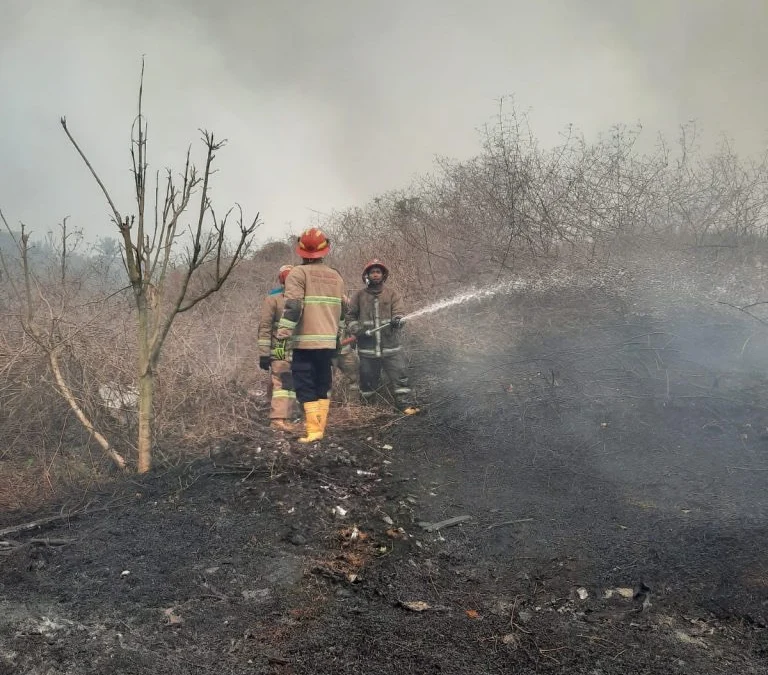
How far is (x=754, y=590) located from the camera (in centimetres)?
265

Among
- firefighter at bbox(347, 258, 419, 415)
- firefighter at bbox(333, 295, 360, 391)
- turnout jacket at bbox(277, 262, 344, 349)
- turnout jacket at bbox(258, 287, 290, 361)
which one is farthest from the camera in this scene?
firefighter at bbox(333, 295, 360, 391)

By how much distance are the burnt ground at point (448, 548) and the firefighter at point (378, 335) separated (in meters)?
0.69

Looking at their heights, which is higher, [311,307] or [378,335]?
[311,307]

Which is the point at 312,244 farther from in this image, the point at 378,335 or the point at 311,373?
the point at 378,335

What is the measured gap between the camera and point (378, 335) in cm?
Answer: 600

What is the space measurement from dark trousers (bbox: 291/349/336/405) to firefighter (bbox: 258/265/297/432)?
0.45 metres

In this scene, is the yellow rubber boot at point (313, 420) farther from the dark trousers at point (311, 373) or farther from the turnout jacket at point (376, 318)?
the turnout jacket at point (376, 318)

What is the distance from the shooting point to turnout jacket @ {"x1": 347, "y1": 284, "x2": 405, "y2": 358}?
5992 millimetres

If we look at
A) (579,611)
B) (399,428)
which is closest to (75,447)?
(399,428)

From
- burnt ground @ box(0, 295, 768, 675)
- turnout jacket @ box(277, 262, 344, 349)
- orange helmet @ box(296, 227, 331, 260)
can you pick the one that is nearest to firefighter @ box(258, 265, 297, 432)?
burnt ground @ box(0, 295, 768, 675)

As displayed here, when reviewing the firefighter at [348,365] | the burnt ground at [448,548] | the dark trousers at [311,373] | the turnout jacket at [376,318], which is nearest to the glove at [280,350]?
the dark trousers at [311,373]

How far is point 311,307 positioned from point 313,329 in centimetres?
21

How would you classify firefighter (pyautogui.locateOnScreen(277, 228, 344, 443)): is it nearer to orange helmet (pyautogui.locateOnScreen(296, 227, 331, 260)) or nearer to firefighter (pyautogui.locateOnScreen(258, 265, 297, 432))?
orange helmet (pyautogui.locateOnScreen(296, 227, 331, 260))

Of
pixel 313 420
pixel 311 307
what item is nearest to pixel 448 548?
pixel 313 420
